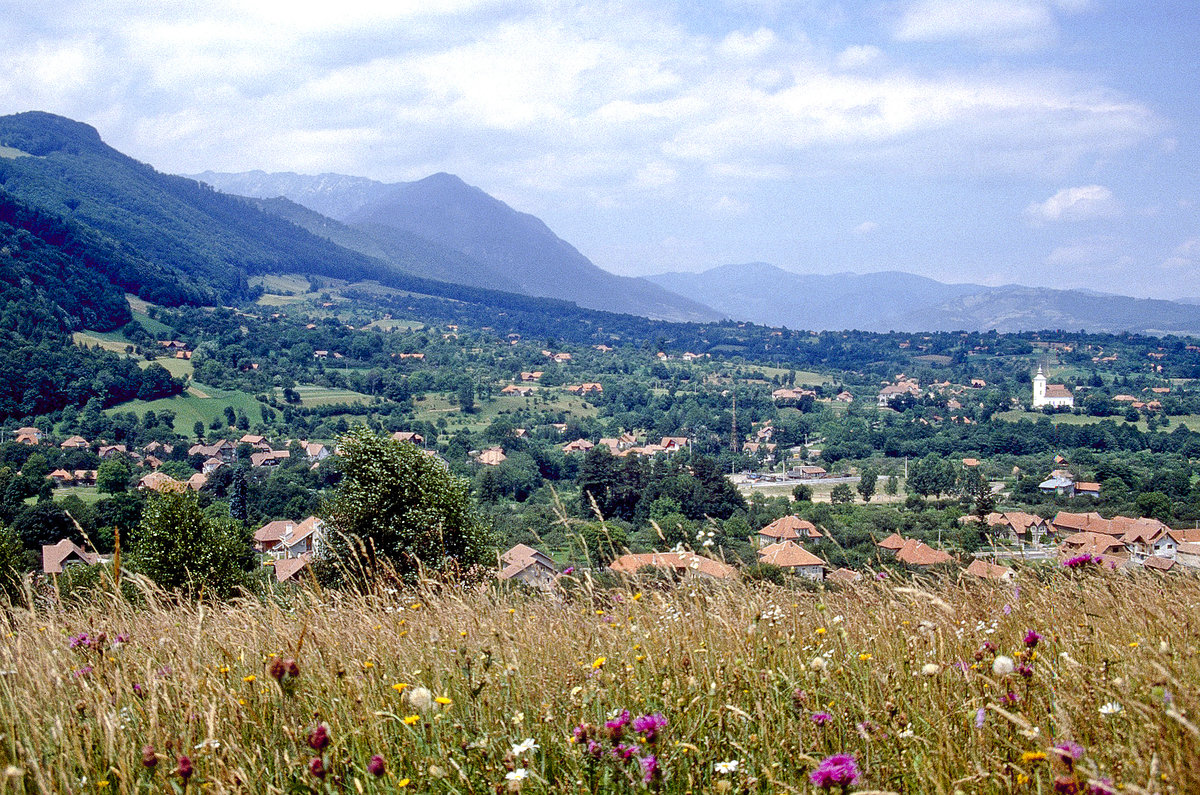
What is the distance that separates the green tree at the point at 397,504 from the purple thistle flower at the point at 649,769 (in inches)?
444

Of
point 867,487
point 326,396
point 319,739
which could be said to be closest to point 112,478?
point 867,487

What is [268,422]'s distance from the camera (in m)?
69.5

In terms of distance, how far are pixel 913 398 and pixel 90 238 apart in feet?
385

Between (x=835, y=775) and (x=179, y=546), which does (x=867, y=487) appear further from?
(x=835, y=775)

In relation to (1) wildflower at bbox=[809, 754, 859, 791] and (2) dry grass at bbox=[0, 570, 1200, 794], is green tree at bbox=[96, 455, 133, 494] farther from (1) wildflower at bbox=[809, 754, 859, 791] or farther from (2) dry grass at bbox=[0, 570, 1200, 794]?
(1) wildflower at bbox=[809, 754, 859, 791]

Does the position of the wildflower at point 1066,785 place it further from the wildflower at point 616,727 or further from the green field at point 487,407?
the green field at point 487,407

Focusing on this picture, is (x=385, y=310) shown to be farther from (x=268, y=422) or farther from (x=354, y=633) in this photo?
(x=354, y=633)

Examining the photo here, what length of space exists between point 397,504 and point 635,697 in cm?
1175

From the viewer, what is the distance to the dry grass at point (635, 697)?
5.40ft

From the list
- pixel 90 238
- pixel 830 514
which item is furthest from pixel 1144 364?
pixel 90 238

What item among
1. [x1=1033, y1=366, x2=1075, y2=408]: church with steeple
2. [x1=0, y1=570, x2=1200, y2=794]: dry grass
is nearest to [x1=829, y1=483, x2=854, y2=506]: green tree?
[x1=0, y1=570, x2=1200, y2=794]: dry grass

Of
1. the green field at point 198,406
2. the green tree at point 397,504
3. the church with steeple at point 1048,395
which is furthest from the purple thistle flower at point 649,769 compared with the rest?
the church with steeple at point 1048,395

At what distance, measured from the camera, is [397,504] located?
1332 cm

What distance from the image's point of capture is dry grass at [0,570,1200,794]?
1.64 metres
